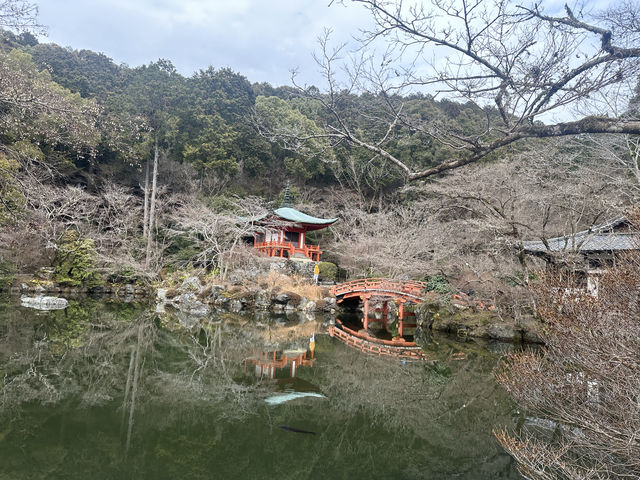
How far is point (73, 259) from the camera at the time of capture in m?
16.8

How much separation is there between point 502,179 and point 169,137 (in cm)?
1953

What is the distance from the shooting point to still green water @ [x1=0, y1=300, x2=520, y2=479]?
377 centimetres

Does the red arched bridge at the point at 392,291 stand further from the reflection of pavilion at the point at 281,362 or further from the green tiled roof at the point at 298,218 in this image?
the reflection of pavilion at the point at 281,362

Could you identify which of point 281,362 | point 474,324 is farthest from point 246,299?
point 474,324

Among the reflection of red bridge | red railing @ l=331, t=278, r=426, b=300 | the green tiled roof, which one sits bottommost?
the reflection of red bridge

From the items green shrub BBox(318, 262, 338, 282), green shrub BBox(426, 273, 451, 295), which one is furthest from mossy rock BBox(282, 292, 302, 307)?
green shrub BBox(426, 273, 451, 295)

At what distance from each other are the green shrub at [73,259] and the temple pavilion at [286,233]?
6.91 m

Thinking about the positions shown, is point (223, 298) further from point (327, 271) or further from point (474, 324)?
point (474, 324)

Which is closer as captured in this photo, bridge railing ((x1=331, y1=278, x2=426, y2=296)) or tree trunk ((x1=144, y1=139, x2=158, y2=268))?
bridge railing ((x1=331, y1=278, x2=426, y2=296))

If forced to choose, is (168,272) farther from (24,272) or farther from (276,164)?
(276,164)

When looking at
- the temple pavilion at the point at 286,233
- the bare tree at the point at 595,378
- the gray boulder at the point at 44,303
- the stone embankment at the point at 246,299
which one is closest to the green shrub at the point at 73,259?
the gray boulder at the point at 44,303

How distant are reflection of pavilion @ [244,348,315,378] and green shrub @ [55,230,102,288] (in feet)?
38.8

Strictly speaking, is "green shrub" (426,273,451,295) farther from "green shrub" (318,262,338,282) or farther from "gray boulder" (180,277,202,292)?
"gray boulder" (180,277,202,292)

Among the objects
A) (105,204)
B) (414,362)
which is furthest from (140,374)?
(105,204)
